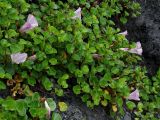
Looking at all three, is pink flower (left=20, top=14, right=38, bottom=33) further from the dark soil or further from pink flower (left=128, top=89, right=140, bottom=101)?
the dark soil

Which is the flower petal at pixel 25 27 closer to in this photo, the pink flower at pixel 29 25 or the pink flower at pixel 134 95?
the pink flower at pixel 29 25

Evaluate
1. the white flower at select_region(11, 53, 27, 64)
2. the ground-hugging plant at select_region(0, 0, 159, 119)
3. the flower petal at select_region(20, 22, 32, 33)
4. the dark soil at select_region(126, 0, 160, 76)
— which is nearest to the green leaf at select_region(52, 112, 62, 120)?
the ground-hugging plant at select_region(0, 0, 159, 119)

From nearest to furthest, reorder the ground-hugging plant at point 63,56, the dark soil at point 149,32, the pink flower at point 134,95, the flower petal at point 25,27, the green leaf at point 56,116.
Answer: the green leaf at point 56,116
the ground-hugging plant at point 63,56
the flower petal at point 25,27
the pink flower at point 134,95
the dark soil at point 149,32

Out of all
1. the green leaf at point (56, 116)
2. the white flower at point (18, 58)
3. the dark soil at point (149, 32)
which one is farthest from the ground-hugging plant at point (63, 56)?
the dark soil at point (149, 32)

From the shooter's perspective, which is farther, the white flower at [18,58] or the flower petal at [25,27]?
the flower petal at [25,27]

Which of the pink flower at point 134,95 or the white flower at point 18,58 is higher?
the white flower at point 18,58

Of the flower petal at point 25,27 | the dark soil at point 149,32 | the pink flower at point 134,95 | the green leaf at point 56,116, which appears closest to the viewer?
the green leaf at point 56,116

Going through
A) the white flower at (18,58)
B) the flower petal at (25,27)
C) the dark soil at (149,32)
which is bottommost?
the dark soil at (149,32)
